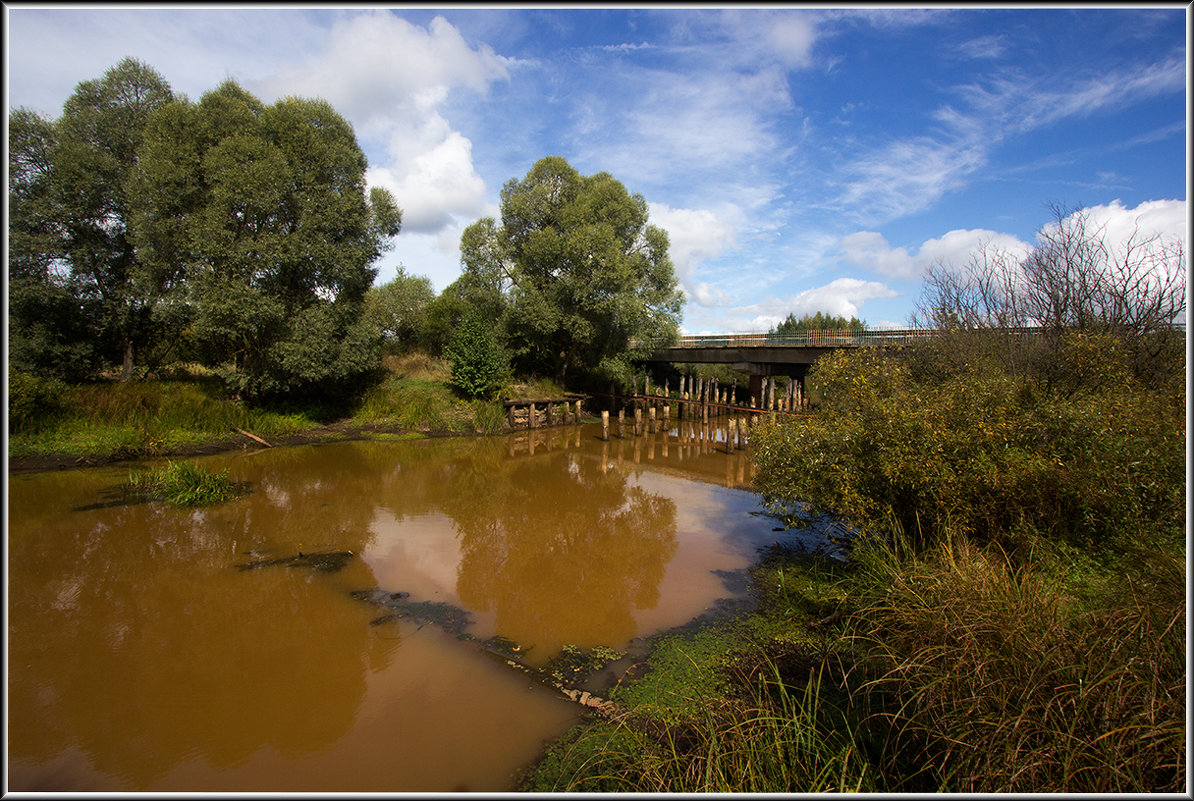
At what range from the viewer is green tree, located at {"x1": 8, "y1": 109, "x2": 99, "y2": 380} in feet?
46.4

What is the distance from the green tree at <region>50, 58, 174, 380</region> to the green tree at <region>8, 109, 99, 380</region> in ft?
1.03

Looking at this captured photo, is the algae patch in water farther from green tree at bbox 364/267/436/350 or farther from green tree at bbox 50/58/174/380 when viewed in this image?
green tree at bbox 364/267/436/350

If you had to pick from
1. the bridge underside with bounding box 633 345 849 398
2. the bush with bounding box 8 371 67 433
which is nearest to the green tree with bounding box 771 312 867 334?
the bridge underside with bounding box 633 345 849 398

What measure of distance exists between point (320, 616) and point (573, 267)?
59.4 feet

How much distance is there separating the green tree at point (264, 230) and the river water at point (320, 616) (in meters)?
5.23

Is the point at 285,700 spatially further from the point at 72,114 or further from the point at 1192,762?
the point at 72,114

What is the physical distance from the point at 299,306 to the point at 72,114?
26.2ft

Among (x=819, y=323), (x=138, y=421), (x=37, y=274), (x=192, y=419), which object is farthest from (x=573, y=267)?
(x=819, y=323)

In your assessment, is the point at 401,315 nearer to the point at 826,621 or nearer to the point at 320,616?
the point at 320,616

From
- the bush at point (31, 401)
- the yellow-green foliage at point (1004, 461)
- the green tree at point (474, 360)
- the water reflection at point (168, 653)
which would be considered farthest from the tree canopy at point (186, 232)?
the yellow-green foliage at point (1004, 461)

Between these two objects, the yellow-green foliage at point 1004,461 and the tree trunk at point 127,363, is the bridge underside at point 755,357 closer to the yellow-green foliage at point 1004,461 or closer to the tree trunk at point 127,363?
the yellow-green foliage at point 1004,461

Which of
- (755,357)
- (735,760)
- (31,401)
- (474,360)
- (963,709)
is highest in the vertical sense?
(755,357)

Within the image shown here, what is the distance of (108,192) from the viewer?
50.9 feet

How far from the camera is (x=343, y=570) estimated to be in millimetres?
7586
